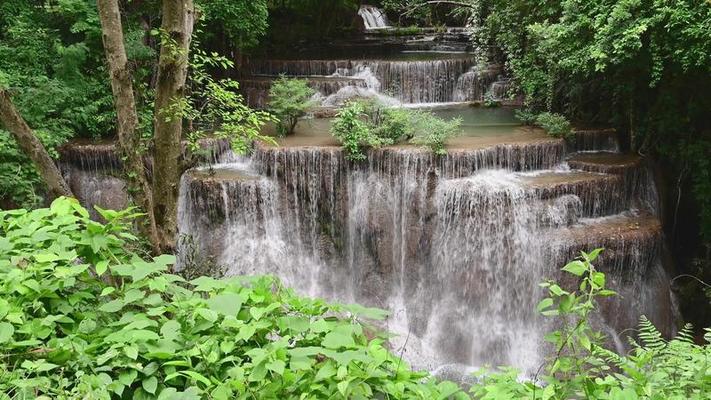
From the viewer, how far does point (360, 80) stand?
13406 millimetres

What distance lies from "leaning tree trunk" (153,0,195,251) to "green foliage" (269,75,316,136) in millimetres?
5994

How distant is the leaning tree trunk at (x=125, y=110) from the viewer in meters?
4.30

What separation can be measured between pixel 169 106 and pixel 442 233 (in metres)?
5.89

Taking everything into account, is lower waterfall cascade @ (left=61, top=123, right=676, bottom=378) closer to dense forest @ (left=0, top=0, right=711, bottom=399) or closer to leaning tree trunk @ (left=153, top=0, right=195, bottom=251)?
dense forest @ (left=0, top=0, right=711, bottom=399)

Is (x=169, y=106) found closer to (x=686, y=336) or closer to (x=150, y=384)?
(x=150, y=384)

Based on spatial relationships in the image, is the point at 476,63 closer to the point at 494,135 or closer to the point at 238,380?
the point at 494,135

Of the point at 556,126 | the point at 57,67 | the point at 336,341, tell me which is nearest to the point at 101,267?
the point at 336,341

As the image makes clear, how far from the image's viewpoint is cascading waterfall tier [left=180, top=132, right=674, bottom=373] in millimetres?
8875

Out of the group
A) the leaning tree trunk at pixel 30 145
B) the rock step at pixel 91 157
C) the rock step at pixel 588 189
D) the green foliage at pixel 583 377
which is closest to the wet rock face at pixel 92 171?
the rock step at pixel 91 157

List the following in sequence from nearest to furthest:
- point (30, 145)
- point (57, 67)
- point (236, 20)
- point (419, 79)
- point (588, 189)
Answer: point (30, 145), point (588, 189), point (57, 67), point (236, 20), point (419, 79)

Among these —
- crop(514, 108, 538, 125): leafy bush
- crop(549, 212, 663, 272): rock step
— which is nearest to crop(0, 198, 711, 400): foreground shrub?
crop(549, 212, 663, 272): rock step

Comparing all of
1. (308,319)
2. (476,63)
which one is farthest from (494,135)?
(308,319)

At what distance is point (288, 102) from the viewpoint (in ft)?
35.1

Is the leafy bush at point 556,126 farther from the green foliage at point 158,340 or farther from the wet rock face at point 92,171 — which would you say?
the green foliage at point 158,340
